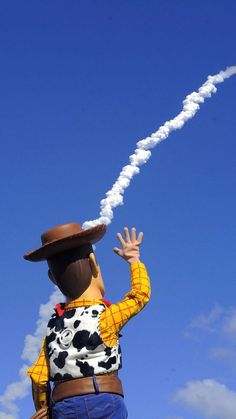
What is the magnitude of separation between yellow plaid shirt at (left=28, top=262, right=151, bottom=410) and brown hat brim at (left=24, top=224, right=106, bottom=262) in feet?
1.56

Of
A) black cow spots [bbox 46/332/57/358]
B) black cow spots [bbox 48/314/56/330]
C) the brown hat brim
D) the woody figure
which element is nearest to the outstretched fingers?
the woody figure

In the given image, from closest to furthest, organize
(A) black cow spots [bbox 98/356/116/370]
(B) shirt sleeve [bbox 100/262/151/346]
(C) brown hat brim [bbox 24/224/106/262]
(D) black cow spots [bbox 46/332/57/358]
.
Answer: (A) black cow spots [bbox 98/356/116/370], (B) shirt sleeve [bbox 100/262/151/346], (D) black cow spots [bbox 46/332/57/358], (C) brown hat brim [bbox 24/224/106/262]

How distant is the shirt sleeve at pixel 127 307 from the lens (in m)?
5.95

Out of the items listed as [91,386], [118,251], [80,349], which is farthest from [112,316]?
[118,251]

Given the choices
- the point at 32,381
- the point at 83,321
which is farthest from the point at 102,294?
the point at 32,381

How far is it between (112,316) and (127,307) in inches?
6.6

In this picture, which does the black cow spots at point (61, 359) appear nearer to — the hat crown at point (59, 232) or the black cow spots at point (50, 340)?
the black cow spots at point (50, 340)

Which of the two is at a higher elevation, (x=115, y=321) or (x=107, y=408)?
(x=115, y=321)

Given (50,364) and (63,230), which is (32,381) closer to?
(50,364)

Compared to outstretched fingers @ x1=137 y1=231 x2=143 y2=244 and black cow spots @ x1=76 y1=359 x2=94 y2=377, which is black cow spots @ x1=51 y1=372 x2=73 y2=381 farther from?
outstretched fingers @ x1=137 y1=231 x2=143 y2=244

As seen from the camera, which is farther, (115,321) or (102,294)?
(102,294)

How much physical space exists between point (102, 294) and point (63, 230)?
0.72 m

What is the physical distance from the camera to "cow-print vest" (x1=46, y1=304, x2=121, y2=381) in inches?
228

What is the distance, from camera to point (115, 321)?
5.98 meters
